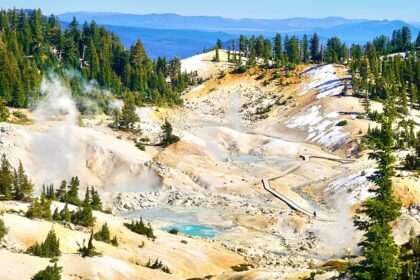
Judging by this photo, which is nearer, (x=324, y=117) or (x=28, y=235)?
(x=28, y=235)

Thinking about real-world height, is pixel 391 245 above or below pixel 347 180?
above

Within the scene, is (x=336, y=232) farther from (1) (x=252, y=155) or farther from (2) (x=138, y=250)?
(1) (x=252, y=155)

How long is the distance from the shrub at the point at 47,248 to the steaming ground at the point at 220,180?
4.89 feet

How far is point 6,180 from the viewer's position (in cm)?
6556

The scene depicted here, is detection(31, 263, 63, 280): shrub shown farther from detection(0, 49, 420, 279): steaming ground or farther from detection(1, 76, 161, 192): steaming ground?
detection(1, 76, 161, 192): steaming ground

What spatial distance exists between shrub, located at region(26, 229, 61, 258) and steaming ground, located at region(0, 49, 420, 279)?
149 cm

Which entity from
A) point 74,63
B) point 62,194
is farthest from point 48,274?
point 74,63

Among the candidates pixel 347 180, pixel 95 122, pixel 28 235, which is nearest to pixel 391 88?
pixel 347 180

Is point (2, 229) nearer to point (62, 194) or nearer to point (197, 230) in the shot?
point (62, 194)

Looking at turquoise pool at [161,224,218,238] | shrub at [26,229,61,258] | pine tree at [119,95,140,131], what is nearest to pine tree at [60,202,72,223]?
shrub at [26,229,61,258]

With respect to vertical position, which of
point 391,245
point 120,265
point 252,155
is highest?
point 391,245

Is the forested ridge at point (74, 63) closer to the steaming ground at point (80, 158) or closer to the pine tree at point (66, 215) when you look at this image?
the steaming ground at point (80, 158)

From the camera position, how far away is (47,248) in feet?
162

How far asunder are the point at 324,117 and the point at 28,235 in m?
110
